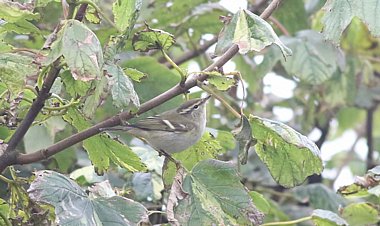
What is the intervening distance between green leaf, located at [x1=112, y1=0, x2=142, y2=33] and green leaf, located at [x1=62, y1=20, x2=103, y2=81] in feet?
0.31

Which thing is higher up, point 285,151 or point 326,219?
point 285,151

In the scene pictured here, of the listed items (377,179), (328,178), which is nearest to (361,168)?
(328,178)

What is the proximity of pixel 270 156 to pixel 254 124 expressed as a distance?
0.08 metres

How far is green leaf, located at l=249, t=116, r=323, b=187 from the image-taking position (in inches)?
58.6

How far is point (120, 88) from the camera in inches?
52.8

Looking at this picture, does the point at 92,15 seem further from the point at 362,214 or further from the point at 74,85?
the point at 362,214

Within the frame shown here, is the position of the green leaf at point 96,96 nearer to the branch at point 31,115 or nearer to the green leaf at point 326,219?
the branch at point 31,115

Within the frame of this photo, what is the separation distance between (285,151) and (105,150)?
13.5 inches

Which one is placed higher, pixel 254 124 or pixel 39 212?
pixel 254 124

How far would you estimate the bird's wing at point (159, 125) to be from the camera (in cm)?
171

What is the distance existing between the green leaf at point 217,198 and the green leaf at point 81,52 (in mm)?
305

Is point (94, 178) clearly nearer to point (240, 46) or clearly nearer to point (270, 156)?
point (270, 156)

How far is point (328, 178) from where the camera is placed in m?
A: 3.42

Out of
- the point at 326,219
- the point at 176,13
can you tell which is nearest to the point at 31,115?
the point at 326,219
